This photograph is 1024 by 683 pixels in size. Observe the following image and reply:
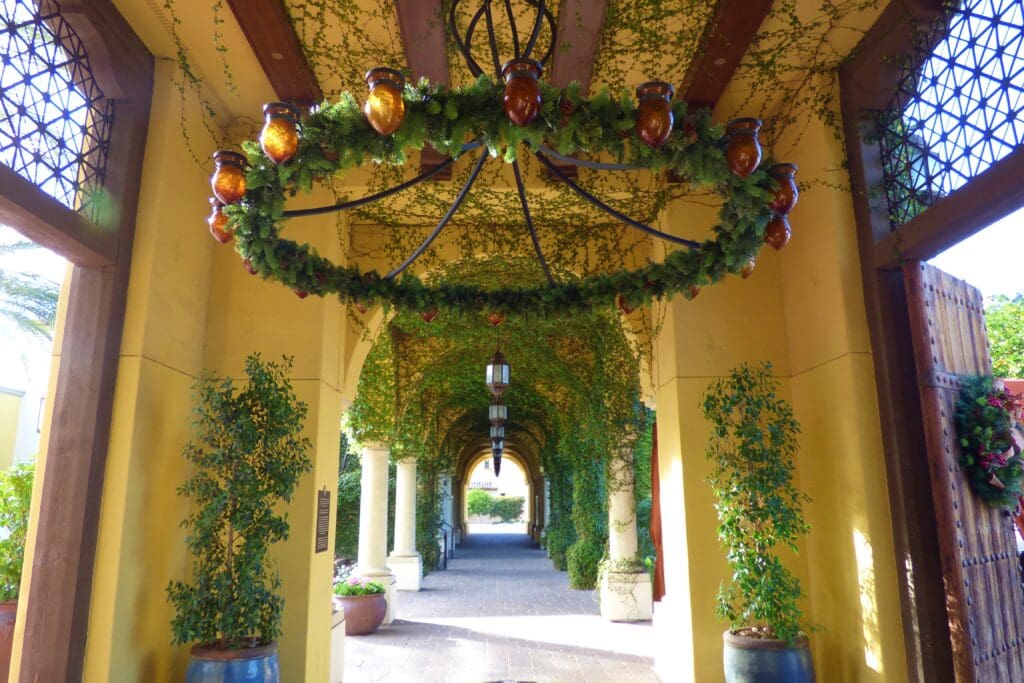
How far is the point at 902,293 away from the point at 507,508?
42.0m

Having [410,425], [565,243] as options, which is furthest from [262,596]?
[410,425]

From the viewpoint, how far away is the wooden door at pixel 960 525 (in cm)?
372

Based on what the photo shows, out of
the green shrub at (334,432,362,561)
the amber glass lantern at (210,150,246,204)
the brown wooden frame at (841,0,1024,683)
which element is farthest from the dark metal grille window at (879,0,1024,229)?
the green shrub at (334,432,362,561)

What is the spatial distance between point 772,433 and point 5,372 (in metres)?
17.3

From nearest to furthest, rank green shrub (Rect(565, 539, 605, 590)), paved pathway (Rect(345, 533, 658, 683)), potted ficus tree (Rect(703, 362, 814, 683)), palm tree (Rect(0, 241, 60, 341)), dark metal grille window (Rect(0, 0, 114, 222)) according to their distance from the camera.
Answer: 1. dark metal grille window (Rect(0, 0, 114, 222))
2. potted ficus tree (Rect(703, 362, 814, 683))
3. paved pathway (Rect(345, 533, 658, 683))
4. palm tree (Rect(0, 241, 60, 341))
5. green shrub (Rect(565, 539, 605, 590))

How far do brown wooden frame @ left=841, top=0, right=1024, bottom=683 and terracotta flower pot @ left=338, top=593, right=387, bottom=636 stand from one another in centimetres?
633

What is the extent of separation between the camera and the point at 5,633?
468cm

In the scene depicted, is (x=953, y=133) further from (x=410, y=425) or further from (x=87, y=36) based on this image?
(x=410, y=425)

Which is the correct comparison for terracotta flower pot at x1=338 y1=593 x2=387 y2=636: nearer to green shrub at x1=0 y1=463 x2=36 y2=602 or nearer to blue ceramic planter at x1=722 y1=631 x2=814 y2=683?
green shrub at x1=0 y1=463 x2=36 y2=602

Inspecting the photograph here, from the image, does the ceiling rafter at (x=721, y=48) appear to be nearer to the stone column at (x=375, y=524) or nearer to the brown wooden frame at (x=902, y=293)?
the brown wooden frame at (x=902, y=293)

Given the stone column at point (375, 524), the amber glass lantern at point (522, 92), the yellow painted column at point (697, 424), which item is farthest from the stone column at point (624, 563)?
the amber glass lantern at point (522, 92)

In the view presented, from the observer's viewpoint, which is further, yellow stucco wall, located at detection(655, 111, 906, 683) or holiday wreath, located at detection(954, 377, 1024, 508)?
yellow stucco wall, located at detection(655, 111, 906, 683)

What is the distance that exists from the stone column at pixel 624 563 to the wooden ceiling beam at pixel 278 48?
6171 millimetres

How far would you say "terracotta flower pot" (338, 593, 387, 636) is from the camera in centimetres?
853
